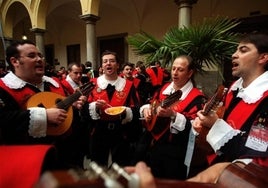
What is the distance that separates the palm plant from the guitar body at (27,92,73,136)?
1.12 meters

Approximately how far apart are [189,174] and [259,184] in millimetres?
1641

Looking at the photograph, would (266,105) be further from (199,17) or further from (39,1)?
(39,1)

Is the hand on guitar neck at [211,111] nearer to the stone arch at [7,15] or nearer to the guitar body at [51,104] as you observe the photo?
the guitar body at [51,104]

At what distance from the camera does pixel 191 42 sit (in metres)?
2.62

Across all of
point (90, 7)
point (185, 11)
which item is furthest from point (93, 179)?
point (90, 7)

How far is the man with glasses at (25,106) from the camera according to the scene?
6.05 ft

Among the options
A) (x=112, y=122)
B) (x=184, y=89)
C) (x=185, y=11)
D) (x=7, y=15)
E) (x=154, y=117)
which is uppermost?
(x=7, y=15)

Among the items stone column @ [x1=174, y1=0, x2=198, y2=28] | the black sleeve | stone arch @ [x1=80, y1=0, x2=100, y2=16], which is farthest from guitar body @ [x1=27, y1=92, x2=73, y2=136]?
stone arch @ [x1=80, y1=0, x2=100, y2=16]

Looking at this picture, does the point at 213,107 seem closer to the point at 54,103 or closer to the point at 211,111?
the point at 211,111

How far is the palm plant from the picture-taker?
2586 mm

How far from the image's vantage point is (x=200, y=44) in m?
2.64

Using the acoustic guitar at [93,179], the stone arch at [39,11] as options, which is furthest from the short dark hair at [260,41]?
the stone arch at [39,11]

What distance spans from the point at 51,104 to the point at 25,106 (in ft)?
0.67

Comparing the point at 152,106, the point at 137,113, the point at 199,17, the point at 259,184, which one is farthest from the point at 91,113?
the point at 199,17
